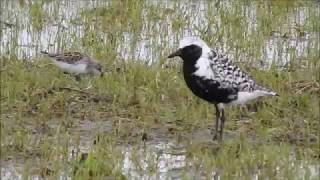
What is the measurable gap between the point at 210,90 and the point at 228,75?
0.21 metres

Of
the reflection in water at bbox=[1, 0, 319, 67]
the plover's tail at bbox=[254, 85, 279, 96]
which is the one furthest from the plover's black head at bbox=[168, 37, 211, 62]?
the reflection in water at bbox=[1, 0, 319, 67]

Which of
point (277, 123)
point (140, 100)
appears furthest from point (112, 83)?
point (277, 123)

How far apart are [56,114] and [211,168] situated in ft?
5.86

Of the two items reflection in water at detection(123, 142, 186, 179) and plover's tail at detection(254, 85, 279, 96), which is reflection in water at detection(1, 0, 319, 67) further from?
reflection in water at detection(123, 142, 186, 179)

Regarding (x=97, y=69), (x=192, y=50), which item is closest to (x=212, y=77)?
(x=192, y=50)

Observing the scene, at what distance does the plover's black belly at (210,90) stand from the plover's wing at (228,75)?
4 centimetres

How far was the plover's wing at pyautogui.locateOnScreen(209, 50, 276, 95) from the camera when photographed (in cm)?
798

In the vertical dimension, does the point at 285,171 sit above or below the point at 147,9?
below

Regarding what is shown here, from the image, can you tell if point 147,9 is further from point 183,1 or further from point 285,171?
point 285,171

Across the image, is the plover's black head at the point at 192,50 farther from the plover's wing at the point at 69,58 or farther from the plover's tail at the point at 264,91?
the plover's wing at the point at 69,58

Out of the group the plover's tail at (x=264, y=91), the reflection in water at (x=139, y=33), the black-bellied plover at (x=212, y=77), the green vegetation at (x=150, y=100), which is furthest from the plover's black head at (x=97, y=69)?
the plover's tail at (x=264, y=91)

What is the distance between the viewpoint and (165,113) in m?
8.55

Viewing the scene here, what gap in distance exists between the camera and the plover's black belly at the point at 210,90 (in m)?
7.89

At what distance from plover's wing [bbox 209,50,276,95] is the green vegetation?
38 centimetres
